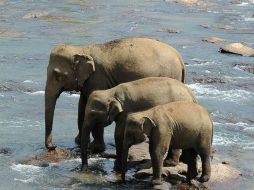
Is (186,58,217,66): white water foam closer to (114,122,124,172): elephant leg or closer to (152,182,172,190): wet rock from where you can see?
(114,122,124,172): elephant leg

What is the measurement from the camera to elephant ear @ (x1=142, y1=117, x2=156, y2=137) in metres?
10.4

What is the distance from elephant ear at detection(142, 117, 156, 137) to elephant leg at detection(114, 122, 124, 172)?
2.72ft

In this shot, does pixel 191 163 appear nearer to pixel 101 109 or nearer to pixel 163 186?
pixel 163 186

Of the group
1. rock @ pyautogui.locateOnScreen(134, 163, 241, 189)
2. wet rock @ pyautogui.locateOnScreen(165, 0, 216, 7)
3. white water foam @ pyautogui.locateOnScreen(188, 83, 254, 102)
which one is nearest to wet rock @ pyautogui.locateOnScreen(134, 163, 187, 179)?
rock @ pyautogui.locateOnScreen(134, 163, 241, 189)

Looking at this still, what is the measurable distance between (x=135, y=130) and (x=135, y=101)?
0.77 m

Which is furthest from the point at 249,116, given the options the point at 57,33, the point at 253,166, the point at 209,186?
the point at 57,33

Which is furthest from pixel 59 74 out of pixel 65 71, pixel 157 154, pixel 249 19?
pixel 249 19

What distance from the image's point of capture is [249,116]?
52.7 feet

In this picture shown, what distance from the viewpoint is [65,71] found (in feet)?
40.1


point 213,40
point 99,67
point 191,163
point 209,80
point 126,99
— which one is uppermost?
point 99,67

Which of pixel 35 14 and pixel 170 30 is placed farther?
pixel 35 14

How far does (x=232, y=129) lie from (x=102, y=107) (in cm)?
427

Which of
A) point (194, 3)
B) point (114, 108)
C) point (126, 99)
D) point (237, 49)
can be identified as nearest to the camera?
point (114, 108)

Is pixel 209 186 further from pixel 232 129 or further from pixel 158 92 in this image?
pixel 232 129
